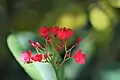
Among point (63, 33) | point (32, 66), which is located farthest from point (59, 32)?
point (32, 66)

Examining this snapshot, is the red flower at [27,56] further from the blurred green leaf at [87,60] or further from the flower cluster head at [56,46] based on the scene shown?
the blurred green leaf at [87,60]

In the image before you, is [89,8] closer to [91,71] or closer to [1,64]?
[91,71]

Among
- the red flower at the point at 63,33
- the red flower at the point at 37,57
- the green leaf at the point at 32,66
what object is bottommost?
the green leaf at the point at 32,66

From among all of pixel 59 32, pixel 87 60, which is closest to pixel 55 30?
pixel 59 32

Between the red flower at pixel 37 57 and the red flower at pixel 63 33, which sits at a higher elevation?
the red flower at pixel 63 33

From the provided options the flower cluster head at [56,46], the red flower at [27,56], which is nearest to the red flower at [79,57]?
the flower cluster head at [56,46]

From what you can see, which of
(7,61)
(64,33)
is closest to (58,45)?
(64,33)

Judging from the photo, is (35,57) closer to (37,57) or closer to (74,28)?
(37,57)
